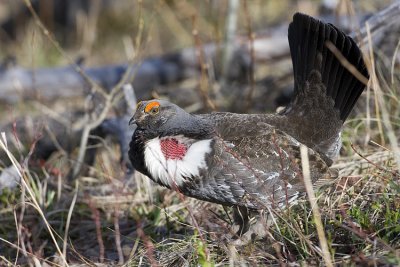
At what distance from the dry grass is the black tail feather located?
221 millimetres

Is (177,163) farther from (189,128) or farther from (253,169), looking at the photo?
(253,169)

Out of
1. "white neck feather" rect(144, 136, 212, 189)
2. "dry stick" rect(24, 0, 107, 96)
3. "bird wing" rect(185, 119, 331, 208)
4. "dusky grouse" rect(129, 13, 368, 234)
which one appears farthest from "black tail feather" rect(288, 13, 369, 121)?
"dry stick" rect(24, 0, 107, 96)

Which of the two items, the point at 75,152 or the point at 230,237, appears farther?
the point at 75,152

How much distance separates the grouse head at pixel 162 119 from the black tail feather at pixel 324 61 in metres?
0.84

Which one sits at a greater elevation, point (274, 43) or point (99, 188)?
point (274, 43)

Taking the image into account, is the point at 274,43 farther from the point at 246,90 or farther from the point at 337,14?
the point at 337,14

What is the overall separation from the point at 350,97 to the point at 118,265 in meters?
1.99

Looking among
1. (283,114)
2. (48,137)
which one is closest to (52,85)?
(48,137)

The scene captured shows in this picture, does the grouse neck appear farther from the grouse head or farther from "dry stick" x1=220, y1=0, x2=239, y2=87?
"dry stick" x1=220, y1=0, x2=239, y2=87

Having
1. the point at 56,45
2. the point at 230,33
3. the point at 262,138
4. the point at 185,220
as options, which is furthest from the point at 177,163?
the point at 230,33

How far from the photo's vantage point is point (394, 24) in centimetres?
610

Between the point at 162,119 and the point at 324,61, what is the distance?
47.5 inches

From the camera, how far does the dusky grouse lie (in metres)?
4.03

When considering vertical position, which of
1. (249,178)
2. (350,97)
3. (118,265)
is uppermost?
(350,97)
